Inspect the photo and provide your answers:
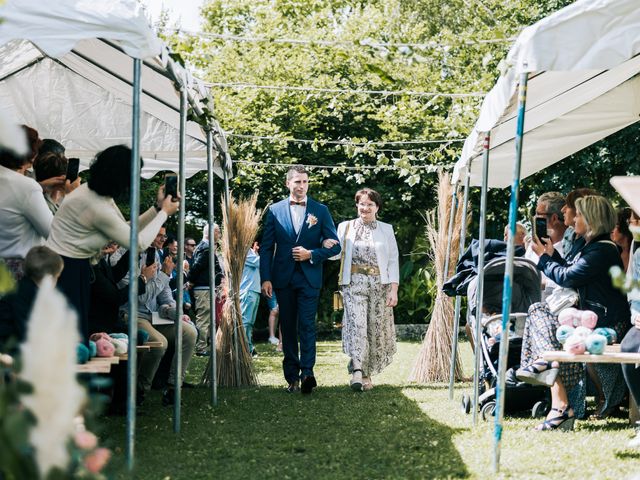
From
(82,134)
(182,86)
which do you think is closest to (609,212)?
(182,86)

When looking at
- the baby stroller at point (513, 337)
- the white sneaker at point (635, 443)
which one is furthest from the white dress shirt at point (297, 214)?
the white sneaker at point (635, 443)

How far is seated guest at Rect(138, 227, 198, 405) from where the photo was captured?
806 cm

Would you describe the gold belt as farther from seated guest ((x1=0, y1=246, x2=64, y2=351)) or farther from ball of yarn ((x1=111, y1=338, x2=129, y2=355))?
seated guest ((x1=0, y1=246, x2=64, y2=351))

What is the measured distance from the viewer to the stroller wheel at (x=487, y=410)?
718cm

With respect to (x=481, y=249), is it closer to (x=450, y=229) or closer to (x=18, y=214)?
(x=450, y=229)

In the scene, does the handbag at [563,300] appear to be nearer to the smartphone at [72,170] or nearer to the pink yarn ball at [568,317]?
the pink yarn ball at [568,317]

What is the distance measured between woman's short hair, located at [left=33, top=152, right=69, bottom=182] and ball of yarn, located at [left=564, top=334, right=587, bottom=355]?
317cm

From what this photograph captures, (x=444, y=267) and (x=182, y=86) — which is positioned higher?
(x=182, y=86)

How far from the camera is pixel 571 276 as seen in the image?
6414 mm

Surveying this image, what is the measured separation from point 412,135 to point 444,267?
9.86 metres

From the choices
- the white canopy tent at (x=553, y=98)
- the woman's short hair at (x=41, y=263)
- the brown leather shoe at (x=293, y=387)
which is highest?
the white canopy tent at (x=553, y=98)

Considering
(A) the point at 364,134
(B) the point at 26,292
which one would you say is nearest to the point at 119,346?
Result: (B) the point at 26,292

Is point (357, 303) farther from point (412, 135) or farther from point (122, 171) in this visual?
point (412, 135)

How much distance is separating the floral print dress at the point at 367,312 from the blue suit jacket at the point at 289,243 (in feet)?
1.33
